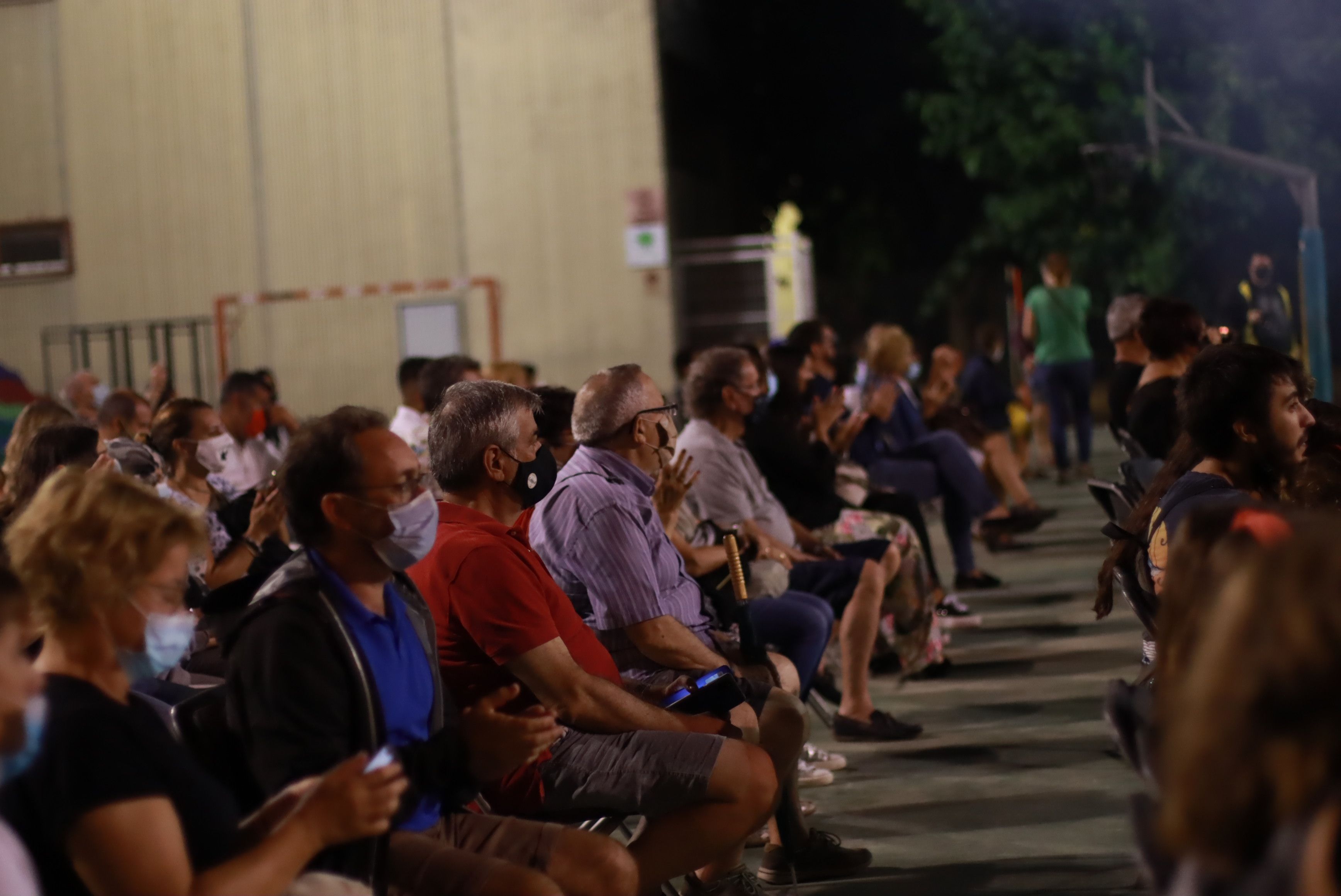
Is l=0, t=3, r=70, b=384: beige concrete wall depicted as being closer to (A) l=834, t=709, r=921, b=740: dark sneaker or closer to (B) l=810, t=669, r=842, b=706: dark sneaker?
(B) l=810, t=669, r=842, b=706: dark sneaker

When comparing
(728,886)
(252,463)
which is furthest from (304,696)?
(252,463)

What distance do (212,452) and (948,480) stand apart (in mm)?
4925

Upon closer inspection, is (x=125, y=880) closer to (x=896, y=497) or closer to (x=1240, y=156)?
(x=896, y=497)

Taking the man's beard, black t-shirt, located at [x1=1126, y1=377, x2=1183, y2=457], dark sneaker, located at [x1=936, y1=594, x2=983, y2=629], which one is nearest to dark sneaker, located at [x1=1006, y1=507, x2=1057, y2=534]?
dark sneaker, located at [x1=936, y1=594, x2=983, y2=629]

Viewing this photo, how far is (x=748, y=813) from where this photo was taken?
12.5ft

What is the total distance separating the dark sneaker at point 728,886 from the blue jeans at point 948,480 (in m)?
5.29

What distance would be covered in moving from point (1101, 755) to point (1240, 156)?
953cm

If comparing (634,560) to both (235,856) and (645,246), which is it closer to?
(235,856)

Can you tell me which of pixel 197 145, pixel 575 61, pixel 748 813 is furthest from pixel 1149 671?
pixel 197 145

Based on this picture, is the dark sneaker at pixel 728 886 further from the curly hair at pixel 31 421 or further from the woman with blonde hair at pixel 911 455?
the woman with blonde hair at pixel 911 455

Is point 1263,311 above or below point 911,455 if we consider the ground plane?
above

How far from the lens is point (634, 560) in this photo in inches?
170

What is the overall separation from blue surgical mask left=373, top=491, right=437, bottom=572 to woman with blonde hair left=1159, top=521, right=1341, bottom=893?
5.42 ft

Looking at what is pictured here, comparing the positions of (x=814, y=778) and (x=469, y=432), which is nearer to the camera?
(x=469, y=432)
